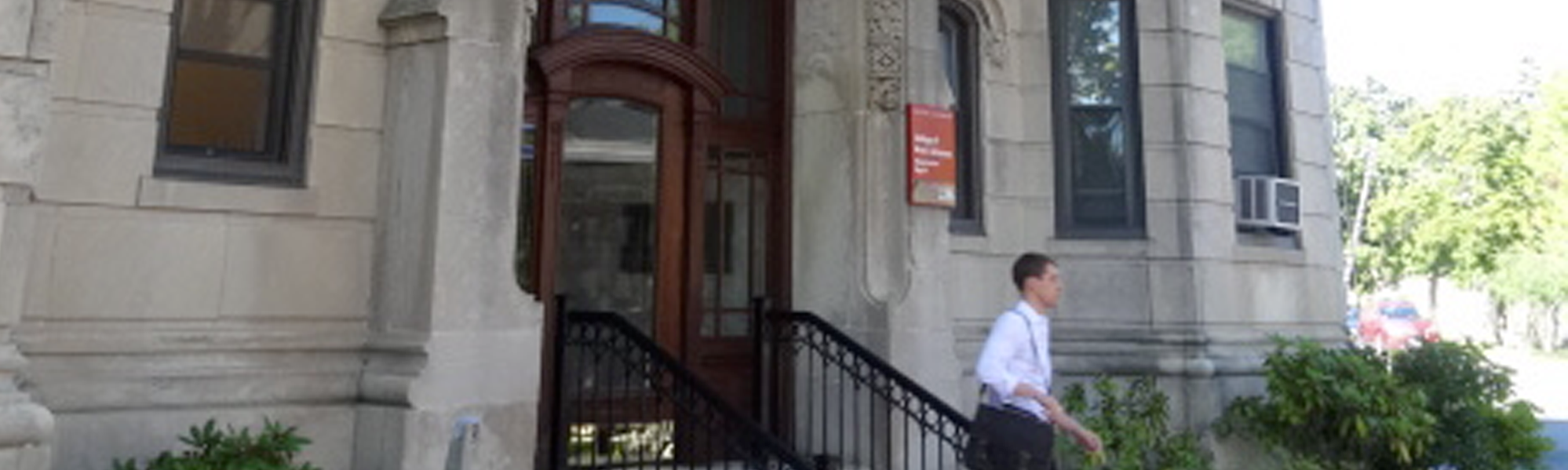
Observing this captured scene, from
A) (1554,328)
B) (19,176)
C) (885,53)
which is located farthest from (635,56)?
(1554,328)

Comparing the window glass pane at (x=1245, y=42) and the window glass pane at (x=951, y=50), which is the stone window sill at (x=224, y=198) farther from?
the window glass pane at (x=1245, y=42)

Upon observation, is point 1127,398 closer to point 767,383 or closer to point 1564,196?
point 767,383

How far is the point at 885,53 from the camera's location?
716cm

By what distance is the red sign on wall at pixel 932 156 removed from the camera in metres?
7.07

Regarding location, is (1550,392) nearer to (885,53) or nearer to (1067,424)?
(885,53)

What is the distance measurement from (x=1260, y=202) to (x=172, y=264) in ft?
26.0

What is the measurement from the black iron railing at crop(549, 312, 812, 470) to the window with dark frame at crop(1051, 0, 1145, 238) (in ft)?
11.7

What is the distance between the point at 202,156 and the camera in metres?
5.00

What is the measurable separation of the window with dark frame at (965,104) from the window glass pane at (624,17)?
2341mm

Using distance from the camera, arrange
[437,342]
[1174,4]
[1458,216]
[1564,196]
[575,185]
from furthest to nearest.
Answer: [1458,216], [1564,196], [1174,4], [575,185], [437,342]

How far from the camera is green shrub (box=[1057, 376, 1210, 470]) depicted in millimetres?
6699

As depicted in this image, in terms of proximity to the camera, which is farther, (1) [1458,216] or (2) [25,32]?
(1) [1458,216]

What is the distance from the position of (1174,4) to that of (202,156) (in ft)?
23.3

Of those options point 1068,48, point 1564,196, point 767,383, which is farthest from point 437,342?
point 1564,196
